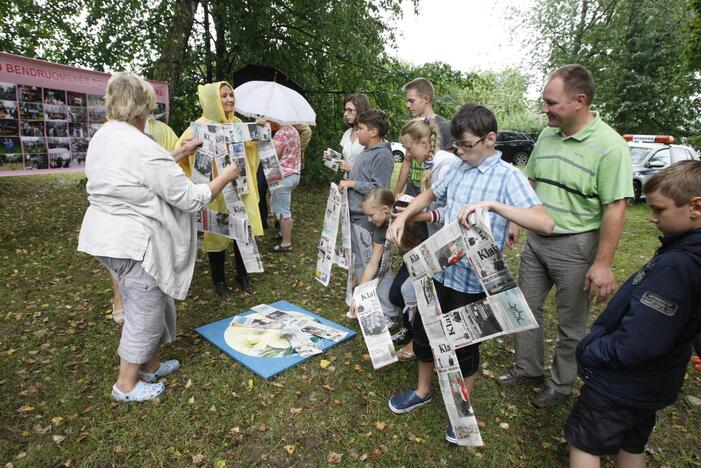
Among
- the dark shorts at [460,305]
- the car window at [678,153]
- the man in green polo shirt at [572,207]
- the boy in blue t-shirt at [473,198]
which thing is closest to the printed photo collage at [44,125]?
the boy in blue t-shirt at [473,198]

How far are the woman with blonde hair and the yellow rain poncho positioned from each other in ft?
3.94

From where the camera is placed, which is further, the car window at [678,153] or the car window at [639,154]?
the car window at [639,154]

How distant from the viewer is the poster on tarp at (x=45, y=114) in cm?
412

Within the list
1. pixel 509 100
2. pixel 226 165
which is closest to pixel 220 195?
pixel 226 165

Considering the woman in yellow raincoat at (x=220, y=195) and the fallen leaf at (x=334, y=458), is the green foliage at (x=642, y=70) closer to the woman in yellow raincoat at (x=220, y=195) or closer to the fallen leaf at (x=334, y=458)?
the woman in yellow raincoat at (x=220, y=195)

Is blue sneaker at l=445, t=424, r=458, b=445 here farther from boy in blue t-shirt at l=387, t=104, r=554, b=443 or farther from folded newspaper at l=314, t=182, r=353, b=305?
folded newspaper at l=314, t=182, r=353, b=305

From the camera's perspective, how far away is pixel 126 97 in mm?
2252

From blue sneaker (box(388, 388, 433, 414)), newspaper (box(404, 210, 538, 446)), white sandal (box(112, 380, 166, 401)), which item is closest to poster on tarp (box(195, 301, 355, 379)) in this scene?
white sandal (box(112, 380, 166, 401))

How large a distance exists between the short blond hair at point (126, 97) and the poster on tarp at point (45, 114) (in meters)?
2.80

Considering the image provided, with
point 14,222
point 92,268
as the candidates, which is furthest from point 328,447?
point 14,222

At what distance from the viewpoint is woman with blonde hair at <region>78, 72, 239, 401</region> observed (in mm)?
2217

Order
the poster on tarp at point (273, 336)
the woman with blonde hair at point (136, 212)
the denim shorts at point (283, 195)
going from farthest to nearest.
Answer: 1. the denim shorts at point (283, 195)
2. the poster on tarp at point (273, 336)
3. the woman with blonde hair at point (136, 212)

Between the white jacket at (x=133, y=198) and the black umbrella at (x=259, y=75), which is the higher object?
the black umbrella at (x=259, y=75)

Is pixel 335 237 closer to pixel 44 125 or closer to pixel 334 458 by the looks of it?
pixel 334 458
